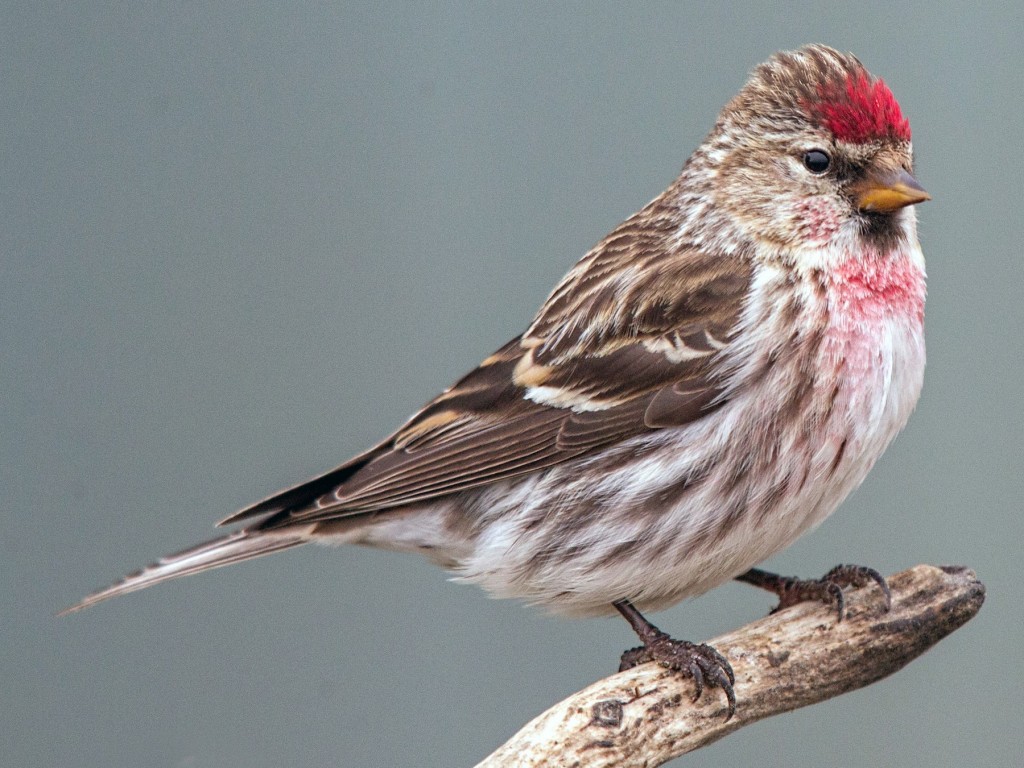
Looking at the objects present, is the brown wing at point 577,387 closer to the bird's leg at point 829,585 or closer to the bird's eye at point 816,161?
the bird's eye at point 816,161

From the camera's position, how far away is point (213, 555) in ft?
9.29

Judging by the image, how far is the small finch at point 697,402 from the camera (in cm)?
255

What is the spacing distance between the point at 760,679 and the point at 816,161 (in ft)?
3.36

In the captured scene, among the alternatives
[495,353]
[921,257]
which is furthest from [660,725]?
[921,257]

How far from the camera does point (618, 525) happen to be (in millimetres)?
2623

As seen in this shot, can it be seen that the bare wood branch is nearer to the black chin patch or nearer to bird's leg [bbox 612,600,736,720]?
bird's leg [bbox 612,600,736,720]

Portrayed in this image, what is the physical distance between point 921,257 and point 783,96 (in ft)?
1.45

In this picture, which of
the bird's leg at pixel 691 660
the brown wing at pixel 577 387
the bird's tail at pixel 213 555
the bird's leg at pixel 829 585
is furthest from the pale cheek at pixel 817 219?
the bird's tail at pixel 213 555

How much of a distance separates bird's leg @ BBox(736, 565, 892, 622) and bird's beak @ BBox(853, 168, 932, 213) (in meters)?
0.78

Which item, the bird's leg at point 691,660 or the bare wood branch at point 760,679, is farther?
the bird's leg at point 691,660

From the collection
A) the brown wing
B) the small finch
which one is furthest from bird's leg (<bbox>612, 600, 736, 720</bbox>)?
the brown wing

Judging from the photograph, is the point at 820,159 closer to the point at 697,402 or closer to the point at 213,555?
the point at 697,402

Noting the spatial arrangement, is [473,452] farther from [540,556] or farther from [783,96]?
[783,96]

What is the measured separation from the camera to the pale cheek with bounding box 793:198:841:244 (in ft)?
8.52
